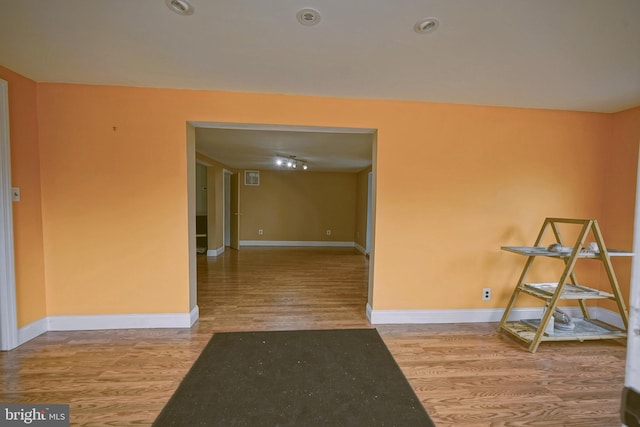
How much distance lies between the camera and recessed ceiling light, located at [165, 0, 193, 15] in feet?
4.32

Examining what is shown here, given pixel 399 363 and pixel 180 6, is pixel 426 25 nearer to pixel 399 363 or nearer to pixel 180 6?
pixel 180 6

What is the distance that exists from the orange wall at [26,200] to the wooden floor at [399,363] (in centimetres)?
38

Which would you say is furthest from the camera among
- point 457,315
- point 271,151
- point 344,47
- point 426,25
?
point 271,151

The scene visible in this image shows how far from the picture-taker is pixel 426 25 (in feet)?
4.78

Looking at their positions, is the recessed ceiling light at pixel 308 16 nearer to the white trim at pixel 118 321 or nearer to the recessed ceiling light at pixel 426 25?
the recessed ceiling light at pixel 426 25

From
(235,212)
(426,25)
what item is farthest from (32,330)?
(235,212)

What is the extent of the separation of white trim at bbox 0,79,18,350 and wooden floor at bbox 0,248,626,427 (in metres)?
0.19

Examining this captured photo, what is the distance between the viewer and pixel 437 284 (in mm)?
2691

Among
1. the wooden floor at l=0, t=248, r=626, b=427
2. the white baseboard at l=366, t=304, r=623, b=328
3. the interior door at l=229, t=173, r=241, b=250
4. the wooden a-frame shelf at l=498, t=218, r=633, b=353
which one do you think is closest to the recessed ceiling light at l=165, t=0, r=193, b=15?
the wooden floor at l=0, t=248, r=626, b=427

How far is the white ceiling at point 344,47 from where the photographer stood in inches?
53.4

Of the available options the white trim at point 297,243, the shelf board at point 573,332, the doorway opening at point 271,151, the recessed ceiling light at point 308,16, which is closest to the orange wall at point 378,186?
the doorway opening at point 271,151

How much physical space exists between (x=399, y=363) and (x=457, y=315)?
41.8 inches

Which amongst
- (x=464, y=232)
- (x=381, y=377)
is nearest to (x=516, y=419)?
(x=381, y=377)

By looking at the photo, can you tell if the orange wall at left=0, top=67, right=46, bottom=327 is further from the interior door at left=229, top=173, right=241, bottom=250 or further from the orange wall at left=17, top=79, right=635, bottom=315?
the interior door at left=229, top=173, right=241, bottom=250
